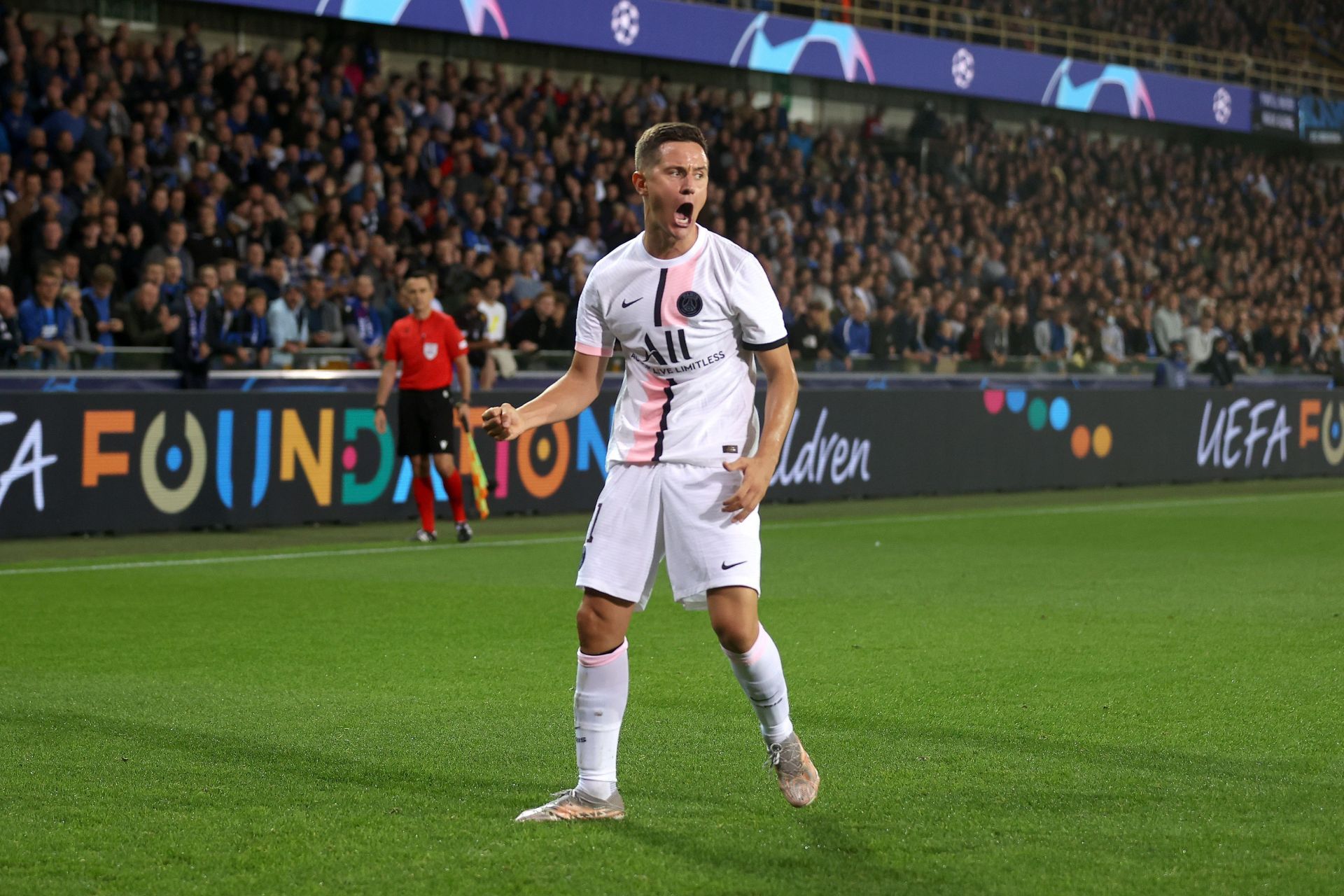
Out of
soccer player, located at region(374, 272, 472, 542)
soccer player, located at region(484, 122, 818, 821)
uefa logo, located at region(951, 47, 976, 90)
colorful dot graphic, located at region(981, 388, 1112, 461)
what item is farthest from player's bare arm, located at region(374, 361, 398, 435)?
uefa logo, located at region(951, 47, 976, 90)

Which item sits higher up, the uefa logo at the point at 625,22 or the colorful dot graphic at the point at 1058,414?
the uefa logo at the point at 625,22

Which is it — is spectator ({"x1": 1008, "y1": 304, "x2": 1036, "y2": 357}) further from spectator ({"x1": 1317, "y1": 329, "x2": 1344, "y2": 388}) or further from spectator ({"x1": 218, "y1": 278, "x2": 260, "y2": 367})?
spectator ({"x1": 218, "y1": 278, "x2": 260, "y2": 367})

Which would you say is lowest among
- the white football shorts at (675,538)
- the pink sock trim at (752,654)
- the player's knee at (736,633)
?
the pink sock trim at (752,654)

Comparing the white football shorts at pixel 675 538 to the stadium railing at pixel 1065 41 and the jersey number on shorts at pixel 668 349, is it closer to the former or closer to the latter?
the jersey number on shorts at pixel 668 349

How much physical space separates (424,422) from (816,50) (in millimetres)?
16927

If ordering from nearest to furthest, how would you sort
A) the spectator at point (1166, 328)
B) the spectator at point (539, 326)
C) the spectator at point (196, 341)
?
the spectator at point (196, 341)
the spectator at point (539, 326)
the spectator at point (1166, 328)

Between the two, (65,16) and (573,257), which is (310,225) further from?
(65,16)

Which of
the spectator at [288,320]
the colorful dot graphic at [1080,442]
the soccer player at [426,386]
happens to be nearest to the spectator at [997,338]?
the colorful dot graphic at [1080,442]

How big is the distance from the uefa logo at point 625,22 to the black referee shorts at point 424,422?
13362mm

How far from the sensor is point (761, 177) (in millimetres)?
25984

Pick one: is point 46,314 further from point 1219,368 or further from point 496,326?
point 1219,368

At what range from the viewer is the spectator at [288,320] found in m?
15.6

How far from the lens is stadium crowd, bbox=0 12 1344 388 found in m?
15.6

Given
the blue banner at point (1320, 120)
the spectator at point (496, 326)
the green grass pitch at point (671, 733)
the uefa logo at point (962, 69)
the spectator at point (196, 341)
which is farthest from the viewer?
the blue banner at point (1320, 120)
